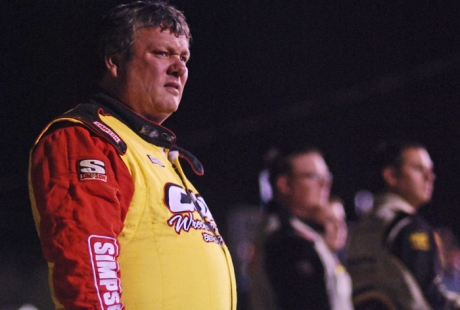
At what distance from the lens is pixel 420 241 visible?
3957 millimetres

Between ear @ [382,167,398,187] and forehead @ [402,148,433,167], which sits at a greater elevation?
forehead @ [402,148,433,167]

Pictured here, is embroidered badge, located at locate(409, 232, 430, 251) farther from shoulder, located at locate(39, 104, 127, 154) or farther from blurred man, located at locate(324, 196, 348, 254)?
shoulder, located at locate(39, 104, 127, 154)

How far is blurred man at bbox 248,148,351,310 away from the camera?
3.68 meters

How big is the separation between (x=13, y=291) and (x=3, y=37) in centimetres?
209

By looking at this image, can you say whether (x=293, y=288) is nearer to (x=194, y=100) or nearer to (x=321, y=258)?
(x=321, y=258)

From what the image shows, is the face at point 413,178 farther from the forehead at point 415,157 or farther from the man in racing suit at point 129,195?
the man in racing suit at point 129,195

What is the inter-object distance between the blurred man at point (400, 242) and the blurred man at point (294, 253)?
13.4 inches

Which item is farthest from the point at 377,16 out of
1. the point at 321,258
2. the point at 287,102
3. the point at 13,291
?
the point at 13,291

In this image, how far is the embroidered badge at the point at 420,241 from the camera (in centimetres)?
395

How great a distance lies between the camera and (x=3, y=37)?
14.8 ft

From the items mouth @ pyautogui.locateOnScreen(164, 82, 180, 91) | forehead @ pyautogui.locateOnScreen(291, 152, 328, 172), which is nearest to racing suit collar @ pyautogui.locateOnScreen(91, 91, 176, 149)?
mouth @ pyautogui.locateOnScreen(164, 82, 180, 91)

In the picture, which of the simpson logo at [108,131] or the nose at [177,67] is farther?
the nose at [177,67]

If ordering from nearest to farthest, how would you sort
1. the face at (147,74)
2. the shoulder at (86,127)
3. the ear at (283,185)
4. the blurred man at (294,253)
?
the shoulder at (86,127) < the face at (147,74) < the blurred man at (294,253) < the ear at (283,185)

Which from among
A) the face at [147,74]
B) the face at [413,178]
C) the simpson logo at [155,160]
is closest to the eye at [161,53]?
the face at [147,74]
